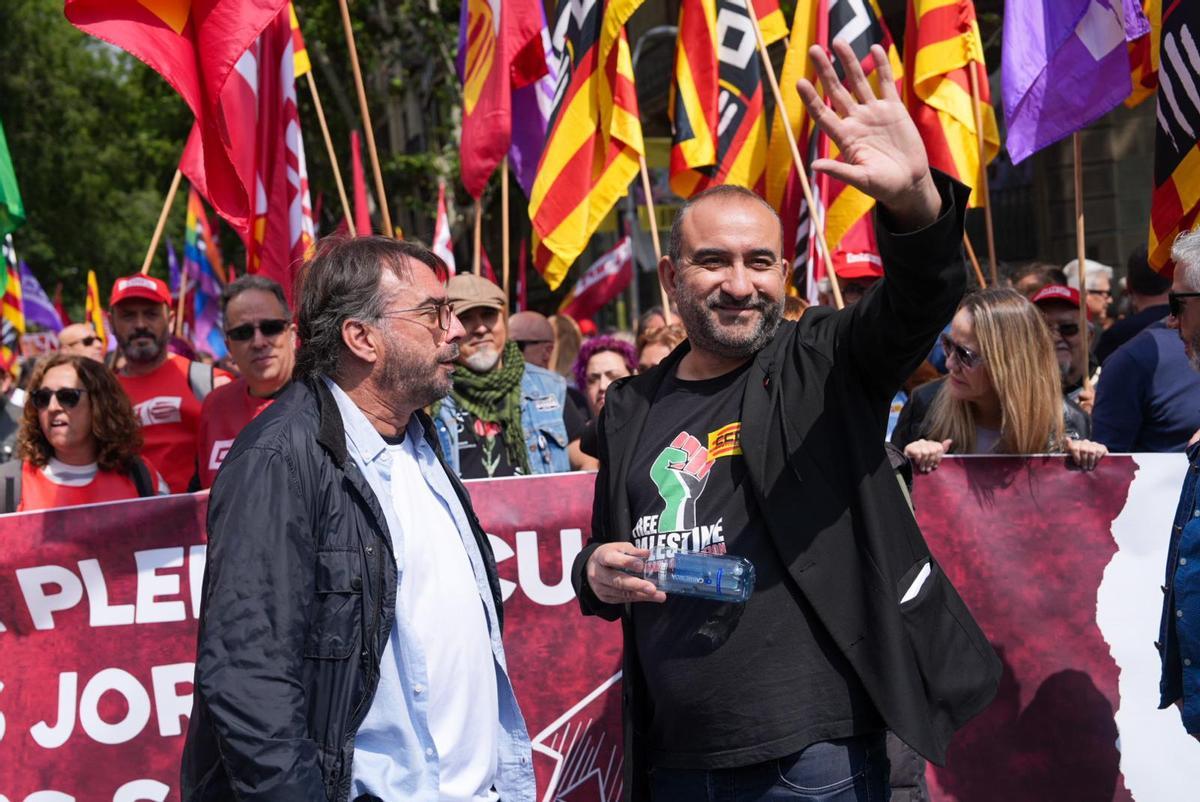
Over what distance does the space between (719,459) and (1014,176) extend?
14469mm

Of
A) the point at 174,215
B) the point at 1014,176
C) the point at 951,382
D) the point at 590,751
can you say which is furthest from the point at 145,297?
the point at 174,215

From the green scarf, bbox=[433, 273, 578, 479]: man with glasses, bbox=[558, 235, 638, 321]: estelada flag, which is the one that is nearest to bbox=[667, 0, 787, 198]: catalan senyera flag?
bbox=[433, 273, 578, 479]: man with glasses

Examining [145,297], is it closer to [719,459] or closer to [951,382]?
[951,382]

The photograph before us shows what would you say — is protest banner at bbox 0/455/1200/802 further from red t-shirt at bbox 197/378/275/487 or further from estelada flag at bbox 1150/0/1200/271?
estelada flag at bbox 1150/0/1200/271

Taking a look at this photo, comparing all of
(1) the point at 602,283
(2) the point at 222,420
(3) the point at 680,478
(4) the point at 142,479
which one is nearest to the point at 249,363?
(2) the point at 222,420

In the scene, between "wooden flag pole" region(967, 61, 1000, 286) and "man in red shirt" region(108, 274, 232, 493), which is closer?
"man in red shirt" region(108, 274, 232, 493)

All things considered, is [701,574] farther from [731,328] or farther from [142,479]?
[142,479]

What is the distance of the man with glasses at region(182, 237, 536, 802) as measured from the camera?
2.50 meters

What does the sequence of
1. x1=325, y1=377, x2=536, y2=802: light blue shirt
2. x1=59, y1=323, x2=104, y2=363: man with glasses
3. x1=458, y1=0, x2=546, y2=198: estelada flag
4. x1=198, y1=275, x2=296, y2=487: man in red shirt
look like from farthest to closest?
x1=59, y1=323, x2=104, y2=363: man with glasses, x1=458, y1=0, x2=546, y2=198: estelada flag, x1=198, y1=275, x2=296, y2=487: man in red shirt, x1=325, y1=377, x2=536, y2=802: light blue shirt

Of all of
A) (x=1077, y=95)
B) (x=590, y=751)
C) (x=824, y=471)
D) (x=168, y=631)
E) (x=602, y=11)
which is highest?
(x=602, y=11)

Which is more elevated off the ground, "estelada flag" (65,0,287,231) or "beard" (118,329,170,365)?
"estelada flag" (65,0,287,231)

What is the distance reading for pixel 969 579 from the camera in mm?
4594

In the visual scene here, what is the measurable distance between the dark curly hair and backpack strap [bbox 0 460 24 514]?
53 millimetres

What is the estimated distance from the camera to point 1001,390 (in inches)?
176
